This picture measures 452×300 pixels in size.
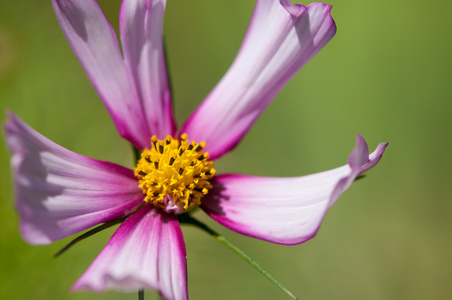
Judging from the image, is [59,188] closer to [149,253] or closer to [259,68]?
[149,253]

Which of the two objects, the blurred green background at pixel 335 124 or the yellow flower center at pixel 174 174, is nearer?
the yellow flower center at pixel 174 174

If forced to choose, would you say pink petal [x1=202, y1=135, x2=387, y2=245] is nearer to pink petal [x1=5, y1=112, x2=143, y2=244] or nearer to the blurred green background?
pink petal [x1=5, y1=112, x2=143, y2=244]

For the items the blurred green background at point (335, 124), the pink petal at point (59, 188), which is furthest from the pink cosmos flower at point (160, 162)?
the blurred green background at point (335, 124)

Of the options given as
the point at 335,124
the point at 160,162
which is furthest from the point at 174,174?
the point at 335,124

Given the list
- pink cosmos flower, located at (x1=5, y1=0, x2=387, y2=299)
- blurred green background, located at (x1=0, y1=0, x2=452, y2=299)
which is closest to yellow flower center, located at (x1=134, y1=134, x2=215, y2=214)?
pink cosmos flower, located at (x1=5, y1=0, x2=387, y2=299)

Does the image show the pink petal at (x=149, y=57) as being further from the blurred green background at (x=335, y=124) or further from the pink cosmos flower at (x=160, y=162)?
the blurred green background at (x=335, y=124)

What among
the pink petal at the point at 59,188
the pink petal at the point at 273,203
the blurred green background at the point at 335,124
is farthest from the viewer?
the blurred green background at the point at 335,124

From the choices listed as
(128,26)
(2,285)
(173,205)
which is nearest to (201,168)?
(173,205)
